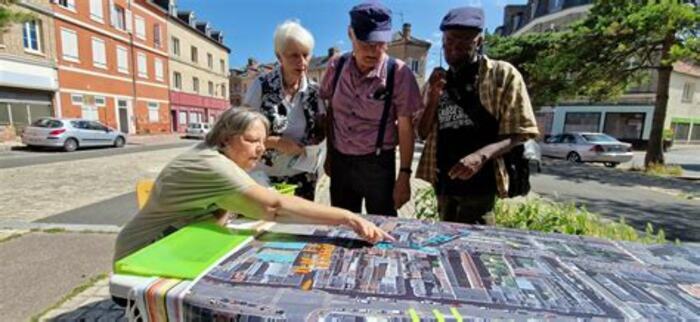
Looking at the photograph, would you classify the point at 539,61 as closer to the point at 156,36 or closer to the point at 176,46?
the point at 156,36

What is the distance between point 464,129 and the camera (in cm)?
217

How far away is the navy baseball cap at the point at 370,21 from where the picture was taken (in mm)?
1980

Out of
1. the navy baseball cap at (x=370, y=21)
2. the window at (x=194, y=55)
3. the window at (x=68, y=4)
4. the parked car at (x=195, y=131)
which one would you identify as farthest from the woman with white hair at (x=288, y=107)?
the window at (x=194, y=55)

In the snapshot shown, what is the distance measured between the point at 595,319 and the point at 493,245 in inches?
21.0

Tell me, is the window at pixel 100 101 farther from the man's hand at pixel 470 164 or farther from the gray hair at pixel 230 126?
the man's hand at pixel 470 164

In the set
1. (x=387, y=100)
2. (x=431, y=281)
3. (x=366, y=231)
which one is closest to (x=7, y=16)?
(x=387, y=100)

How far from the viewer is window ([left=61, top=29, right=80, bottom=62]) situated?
20.2 m

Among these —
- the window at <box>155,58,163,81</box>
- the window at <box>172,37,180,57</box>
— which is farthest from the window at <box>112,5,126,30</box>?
the window at <box>172,37,180,57</box>

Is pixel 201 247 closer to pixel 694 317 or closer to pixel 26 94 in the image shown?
pixel 694 317

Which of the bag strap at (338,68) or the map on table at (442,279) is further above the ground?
the bag strap at (338,68)

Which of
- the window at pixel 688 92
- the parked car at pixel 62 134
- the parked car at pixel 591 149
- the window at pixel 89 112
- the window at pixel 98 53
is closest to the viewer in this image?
the parked car at pixel 62 134

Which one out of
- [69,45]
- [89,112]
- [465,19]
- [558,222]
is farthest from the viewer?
[89,112]

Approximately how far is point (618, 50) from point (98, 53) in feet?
Result: 88.1

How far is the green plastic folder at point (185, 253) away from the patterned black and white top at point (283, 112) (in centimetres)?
98
